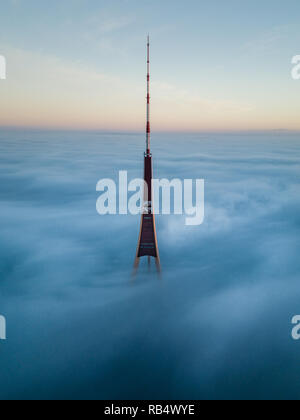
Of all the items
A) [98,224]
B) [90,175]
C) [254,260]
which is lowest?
[254,260]

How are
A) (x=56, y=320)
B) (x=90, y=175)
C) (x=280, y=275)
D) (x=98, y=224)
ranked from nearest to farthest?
(x=56, y=320) < (x=280, y=275) < (x=98, y=224) < (x=90, y=175)

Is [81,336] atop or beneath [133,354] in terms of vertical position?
atop

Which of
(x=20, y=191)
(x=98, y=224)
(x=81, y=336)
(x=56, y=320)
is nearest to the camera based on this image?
(x=81, y=336)

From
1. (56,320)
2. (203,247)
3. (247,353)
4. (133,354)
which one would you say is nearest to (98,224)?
(203,247)

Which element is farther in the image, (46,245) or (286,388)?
(46,245)

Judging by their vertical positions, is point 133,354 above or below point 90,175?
below

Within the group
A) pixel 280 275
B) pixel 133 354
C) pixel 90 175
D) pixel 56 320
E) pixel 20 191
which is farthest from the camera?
pixel 90 175

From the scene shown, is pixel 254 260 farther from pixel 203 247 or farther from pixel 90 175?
pixel 90 175
